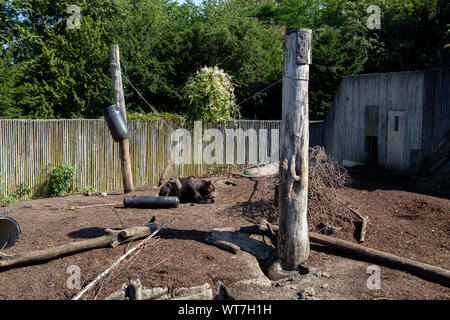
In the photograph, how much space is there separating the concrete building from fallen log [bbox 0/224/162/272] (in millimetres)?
9633

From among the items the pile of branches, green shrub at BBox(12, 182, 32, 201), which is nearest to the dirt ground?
the pile of branches

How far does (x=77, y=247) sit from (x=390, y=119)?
11685mm

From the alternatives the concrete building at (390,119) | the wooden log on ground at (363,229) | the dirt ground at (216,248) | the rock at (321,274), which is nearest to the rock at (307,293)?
the dirt ground at (216,248)

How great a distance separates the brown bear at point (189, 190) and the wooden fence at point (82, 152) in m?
3.86

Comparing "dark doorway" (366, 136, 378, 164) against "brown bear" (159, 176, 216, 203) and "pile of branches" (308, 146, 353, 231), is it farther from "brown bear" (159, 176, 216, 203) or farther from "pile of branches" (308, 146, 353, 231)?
"brown bear" (159, 176, 216, 203)

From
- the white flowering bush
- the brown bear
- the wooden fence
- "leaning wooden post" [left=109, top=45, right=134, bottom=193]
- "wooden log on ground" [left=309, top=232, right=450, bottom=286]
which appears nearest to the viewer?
"wooden log on ground" [left=309, top=232, right=450, bottom=286]

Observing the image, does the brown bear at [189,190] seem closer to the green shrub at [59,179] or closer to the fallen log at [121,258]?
the fallen log at [121,258]

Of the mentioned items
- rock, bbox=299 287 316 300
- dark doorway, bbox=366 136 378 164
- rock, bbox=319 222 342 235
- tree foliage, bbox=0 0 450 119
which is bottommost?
rock, bbox=299 287 316 300

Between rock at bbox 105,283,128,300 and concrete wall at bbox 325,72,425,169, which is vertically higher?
concrete wall at bbox 325,72,425,169

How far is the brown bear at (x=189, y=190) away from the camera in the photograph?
397 inches

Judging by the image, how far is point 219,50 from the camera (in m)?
23.2

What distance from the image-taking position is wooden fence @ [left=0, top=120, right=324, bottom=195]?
12227 mm
